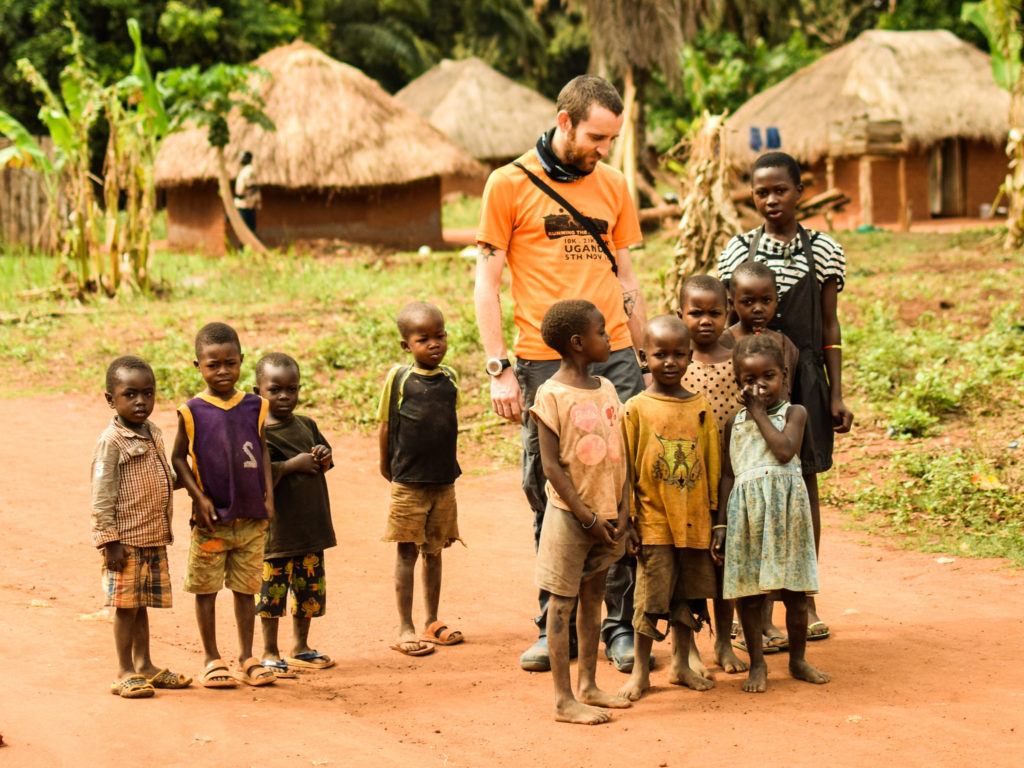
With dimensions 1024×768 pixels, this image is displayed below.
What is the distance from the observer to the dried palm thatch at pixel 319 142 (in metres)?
19.2

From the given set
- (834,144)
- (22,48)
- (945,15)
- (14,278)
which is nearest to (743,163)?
(834,144)

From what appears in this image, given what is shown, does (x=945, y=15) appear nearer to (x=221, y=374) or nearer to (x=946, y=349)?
(x=946, y=349)

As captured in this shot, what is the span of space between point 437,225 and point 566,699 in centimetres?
1743

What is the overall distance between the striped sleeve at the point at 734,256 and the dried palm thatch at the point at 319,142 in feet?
48.3

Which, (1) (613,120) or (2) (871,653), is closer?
(1) (613,120)

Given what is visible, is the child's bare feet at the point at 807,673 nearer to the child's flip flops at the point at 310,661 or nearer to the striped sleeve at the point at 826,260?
the striped sleeve at the point at 826,260

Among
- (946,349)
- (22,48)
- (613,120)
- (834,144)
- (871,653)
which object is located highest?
(22,48)

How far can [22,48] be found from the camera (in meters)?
21.6

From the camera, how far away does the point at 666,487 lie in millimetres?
4309

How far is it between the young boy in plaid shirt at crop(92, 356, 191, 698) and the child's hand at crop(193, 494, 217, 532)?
10 centimetres

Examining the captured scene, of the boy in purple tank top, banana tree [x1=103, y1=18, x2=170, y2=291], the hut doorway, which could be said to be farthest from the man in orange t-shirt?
the hut doorway

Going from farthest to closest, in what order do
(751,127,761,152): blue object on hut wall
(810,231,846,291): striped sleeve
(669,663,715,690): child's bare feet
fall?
(751,127,761,152): blue object on hut wall → (810,231,846,291): striped sleeve → (669,663,715,690): child's bare feet

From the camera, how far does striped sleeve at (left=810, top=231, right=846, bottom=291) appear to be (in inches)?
194

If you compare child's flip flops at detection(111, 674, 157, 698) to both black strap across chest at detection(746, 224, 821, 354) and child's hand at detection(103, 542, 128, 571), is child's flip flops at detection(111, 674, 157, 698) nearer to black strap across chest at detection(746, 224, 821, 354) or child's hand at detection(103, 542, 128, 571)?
child's hand at detection(103, 542, 128, 571)
